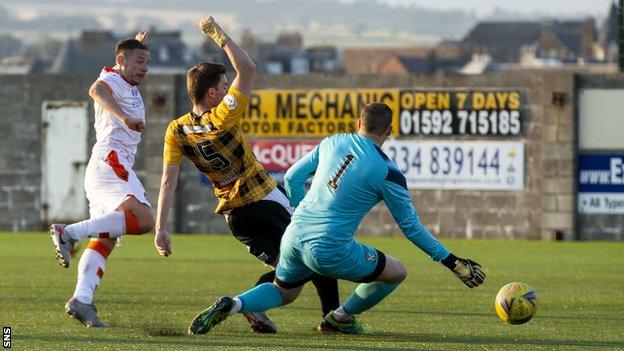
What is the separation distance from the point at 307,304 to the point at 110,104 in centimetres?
319

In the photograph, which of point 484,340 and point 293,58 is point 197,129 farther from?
point 293,58

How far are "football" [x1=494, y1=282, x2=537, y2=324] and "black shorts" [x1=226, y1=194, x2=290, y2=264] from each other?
1.67m

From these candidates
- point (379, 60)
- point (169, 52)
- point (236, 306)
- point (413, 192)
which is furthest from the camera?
point (379, 60)

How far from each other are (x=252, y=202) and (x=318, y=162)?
920 millimetres

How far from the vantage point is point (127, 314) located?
13.3 m

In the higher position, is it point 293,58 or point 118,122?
point 293,58

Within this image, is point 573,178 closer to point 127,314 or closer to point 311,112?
point 311,112

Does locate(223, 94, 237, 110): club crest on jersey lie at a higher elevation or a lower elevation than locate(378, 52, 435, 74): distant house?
lower

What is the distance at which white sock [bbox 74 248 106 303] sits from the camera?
12094mm

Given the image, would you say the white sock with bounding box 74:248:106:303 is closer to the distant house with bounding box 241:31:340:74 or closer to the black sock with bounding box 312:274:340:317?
the black sock with bounding box 312:274:340:317

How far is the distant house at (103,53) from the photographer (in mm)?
123188

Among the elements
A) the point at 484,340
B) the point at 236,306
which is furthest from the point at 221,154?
the point at 484,340

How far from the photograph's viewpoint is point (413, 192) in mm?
26562

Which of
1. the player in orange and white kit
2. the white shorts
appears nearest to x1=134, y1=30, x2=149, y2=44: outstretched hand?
the player in orange and white kit
